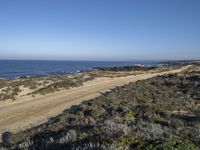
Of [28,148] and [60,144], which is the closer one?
[60,144]

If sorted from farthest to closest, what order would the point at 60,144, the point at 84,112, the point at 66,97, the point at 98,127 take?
the point at 66,97 < the point at 84,112 < the point at 98,127 < the point at 60,144

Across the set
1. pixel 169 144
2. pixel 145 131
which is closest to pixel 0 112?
pixel 145 131

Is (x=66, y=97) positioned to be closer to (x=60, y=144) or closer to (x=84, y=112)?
(x=84, y=112)

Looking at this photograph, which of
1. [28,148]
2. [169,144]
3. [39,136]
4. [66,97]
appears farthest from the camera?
[66,97]

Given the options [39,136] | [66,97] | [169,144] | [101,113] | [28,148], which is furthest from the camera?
[66,97]

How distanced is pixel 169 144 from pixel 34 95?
77.1 ft

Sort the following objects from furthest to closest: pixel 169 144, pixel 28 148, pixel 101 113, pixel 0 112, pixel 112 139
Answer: pixel 0 112 → pixel 101 113 → pixel 28 148 → pixel 112 139 → pixel 169 144

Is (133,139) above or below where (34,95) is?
above

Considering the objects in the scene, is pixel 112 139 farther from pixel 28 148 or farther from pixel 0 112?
pixel 0 112

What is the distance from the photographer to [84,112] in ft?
61.9

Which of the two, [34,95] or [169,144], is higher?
[169,144]

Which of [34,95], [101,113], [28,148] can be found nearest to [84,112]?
[101,113]

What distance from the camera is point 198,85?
29.7 meters

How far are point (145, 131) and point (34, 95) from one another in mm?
21760
